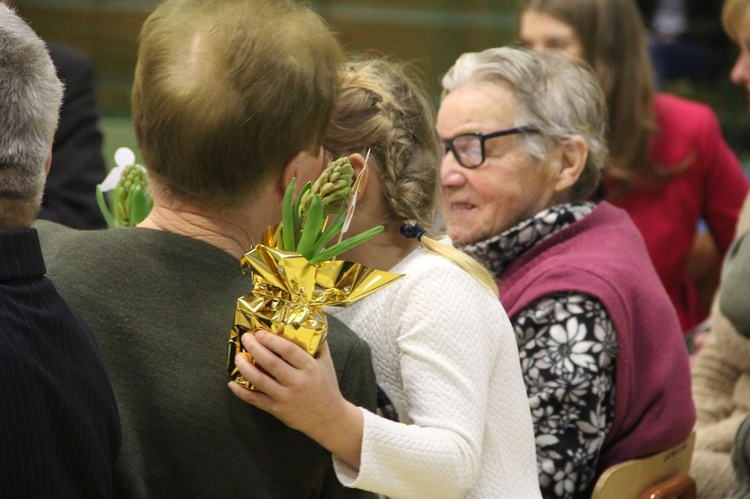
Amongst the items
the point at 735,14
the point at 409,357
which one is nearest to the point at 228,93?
the point at 409,357

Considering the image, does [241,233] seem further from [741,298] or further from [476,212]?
[741,298]

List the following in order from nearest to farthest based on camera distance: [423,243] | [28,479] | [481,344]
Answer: [28,479]
[481,344]
[423,243]

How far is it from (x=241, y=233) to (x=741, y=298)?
143 centimetres

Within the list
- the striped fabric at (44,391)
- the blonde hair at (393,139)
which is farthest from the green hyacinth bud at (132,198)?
the striped fabric at (44,391)

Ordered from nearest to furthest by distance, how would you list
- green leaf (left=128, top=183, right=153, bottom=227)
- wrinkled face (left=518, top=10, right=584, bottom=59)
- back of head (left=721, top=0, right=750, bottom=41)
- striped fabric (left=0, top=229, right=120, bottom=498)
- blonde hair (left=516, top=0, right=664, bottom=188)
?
striped fabric (left=0, top=229, right=120, bottom=498), green leaf (left=128, top=183, right=153, bottom=227), back of head (left=721, top=0, right=750, bottom=41), blonde hair (left=516, top=0, right=664, bottom=188), wrinkled face (left=518, top=10, right=584, bottom=59)

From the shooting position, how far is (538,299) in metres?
2.12

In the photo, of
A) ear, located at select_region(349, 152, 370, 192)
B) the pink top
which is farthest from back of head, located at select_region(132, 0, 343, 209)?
the pink top

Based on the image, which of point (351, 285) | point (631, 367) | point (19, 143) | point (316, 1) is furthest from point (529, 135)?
point (316, 1)

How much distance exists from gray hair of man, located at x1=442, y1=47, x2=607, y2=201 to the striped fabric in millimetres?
1329

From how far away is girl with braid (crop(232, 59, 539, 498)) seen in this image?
55.6 inches

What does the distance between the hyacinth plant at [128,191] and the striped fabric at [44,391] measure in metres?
0.64

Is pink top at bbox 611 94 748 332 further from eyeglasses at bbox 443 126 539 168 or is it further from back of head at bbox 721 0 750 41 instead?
eyeglasses at bbox 443 126 539 168

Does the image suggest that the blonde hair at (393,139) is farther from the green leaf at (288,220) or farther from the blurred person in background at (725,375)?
the blurred person in background at (725,375)

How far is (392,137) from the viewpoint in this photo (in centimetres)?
180
